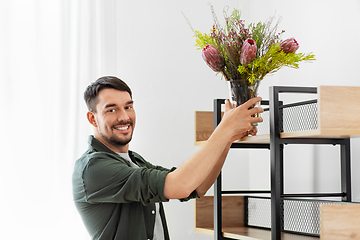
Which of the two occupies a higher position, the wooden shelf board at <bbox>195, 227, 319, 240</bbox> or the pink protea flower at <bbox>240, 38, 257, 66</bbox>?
the pink protea flower at <bbox>240, 38, 257, 66</bbox>

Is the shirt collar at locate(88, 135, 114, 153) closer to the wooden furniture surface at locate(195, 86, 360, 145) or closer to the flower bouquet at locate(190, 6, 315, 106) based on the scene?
the flower bouquet at locate(190, 6, 315, 106)

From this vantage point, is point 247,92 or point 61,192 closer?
point 247,92

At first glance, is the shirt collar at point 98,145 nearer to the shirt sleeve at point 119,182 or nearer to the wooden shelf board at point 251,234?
the shirt sleeve at point 119,182

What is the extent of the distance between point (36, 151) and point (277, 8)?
56.0 inches

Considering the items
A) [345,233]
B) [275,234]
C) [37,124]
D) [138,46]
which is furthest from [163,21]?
[345,233]

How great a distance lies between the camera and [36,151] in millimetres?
2172

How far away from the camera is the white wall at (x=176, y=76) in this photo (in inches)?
89.9

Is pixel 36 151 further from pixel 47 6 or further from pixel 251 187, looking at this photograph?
pixel 251 187

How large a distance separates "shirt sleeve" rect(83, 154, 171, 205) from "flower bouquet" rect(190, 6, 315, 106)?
0.37m

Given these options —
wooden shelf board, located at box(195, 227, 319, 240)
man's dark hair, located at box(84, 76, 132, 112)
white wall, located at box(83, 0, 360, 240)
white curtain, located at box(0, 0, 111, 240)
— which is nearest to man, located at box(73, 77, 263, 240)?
man's dark hair, located at box(84, 76, 132, 112)

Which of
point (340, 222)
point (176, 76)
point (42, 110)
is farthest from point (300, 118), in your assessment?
point (42, 110)

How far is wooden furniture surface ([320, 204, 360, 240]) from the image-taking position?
3.96ft

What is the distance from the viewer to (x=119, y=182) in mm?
1431

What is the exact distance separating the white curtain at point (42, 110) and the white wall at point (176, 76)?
172 millimetres
